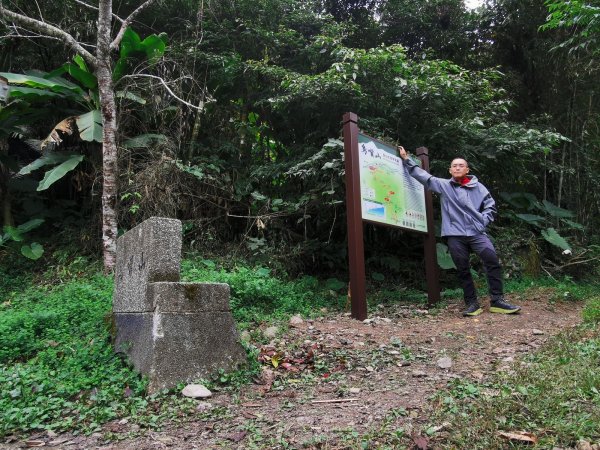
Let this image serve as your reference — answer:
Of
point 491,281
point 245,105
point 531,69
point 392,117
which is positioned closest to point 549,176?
point 531,69

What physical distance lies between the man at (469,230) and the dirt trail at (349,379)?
0.93 ft

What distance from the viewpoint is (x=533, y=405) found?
2.38 metres

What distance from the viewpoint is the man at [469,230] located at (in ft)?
18.0

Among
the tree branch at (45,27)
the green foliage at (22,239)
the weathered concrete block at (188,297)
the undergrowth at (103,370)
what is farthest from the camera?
the green foliage at (22,239)

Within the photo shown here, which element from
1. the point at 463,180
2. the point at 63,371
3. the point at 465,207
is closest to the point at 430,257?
the point at 465,207

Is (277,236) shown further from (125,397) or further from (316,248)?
(125,397)

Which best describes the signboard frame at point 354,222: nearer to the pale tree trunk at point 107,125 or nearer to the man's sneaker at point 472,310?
the man's sneaker at point 472,310

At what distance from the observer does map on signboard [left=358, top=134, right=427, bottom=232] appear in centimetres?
545

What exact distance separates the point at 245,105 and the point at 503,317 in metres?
6.24

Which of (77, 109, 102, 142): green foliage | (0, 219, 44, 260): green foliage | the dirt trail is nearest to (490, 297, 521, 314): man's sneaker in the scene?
the dirt trail

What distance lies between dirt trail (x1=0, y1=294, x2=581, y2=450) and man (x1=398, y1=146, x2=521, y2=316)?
0.28m

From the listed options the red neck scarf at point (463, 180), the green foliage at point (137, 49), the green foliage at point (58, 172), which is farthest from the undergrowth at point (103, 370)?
the green foliage at point (137, 49)

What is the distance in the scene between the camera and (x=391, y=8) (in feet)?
33.1

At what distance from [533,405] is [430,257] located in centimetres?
434
